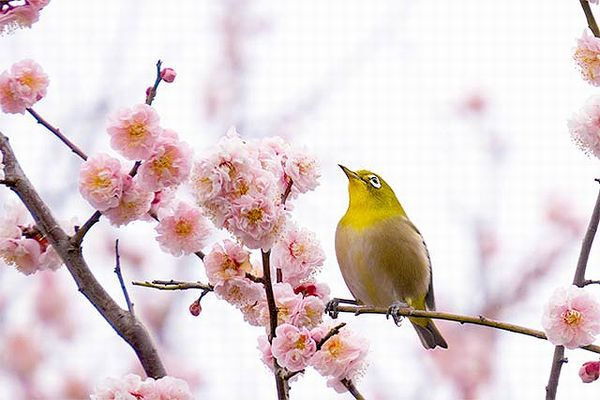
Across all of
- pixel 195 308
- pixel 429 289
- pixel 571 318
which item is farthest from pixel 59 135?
pixel 429 289

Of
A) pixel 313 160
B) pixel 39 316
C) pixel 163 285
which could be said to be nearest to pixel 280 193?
pixel 313 160

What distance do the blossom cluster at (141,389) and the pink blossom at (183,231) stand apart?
0.31m

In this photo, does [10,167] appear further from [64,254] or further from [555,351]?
[555,351]

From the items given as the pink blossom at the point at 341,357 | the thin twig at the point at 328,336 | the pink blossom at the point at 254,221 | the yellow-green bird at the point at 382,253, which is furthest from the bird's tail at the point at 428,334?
the pink blossom at the point at 254,221

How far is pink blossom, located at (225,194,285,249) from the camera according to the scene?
1.76 metres

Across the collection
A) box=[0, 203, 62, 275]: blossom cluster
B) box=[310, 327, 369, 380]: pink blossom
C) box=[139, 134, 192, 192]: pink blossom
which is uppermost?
box=[0, 203, 62, 275]: blossom cluster

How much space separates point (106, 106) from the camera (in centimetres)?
550

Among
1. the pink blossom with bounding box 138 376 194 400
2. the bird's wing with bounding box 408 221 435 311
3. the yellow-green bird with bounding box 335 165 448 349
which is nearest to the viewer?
the pink blossom with bounding box 138 376 194 400

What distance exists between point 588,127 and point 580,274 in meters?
0.36

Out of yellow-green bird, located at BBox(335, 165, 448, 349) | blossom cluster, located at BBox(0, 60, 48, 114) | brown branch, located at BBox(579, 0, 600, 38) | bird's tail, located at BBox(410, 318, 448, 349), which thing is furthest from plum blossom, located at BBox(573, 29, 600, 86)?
bird's tail, located at BBox(410, 318, 448, 349)

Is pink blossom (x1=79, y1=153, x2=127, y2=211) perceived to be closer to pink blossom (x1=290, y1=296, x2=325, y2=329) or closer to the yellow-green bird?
pink blossom (x1=290, y1=296, x2=325, y2=329)

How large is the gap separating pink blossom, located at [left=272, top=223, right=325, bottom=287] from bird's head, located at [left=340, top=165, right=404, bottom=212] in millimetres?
1746

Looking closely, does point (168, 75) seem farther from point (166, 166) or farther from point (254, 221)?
point (254, 221)

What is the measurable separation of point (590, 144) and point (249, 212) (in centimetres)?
85
